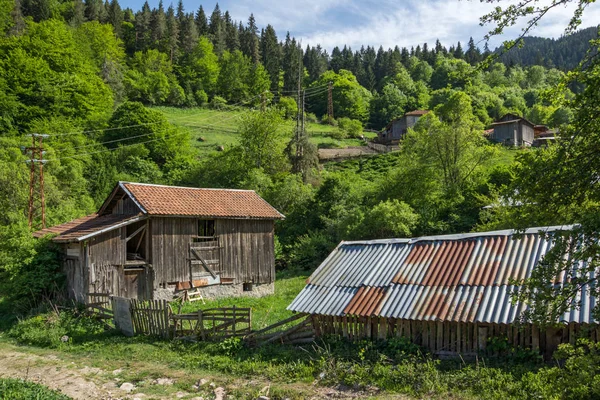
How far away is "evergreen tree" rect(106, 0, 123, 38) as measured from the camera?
306 feet

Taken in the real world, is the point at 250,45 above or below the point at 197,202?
above

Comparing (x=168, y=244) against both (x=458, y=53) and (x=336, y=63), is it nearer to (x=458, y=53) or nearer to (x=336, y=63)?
(x=336, y=63)

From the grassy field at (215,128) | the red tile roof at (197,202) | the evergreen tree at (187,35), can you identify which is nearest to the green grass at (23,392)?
the red tile roof at (197,202)

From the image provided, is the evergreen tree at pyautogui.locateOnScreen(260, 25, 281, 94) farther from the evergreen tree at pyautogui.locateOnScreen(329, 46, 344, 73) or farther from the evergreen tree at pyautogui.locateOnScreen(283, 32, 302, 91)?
the evergreen tree at pyautogui.locateOnScreen(329, 46, 344, 73)

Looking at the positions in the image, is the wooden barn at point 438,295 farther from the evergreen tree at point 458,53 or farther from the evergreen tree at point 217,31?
the evergreen tree at point 458,53

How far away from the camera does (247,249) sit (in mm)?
25375

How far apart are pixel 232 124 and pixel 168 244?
52.6 meters

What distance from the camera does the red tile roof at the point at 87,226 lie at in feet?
65.8

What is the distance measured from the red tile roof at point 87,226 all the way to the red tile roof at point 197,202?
127cm

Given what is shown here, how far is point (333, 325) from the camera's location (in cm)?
1325

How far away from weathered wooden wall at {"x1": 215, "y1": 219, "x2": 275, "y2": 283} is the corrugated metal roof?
10.3m

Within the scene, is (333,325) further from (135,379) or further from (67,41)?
(67,41)

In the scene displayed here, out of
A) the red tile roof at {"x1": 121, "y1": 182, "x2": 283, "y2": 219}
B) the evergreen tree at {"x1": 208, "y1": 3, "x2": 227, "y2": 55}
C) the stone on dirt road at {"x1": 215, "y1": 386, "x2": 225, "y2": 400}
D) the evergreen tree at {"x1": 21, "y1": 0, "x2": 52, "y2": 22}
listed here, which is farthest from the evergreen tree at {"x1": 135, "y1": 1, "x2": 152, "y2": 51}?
the stone on dirt road at {"x1": 215, "y1": 386, "x2": 225, "y2": 400}

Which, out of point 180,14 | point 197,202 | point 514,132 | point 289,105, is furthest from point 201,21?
point 197,202
